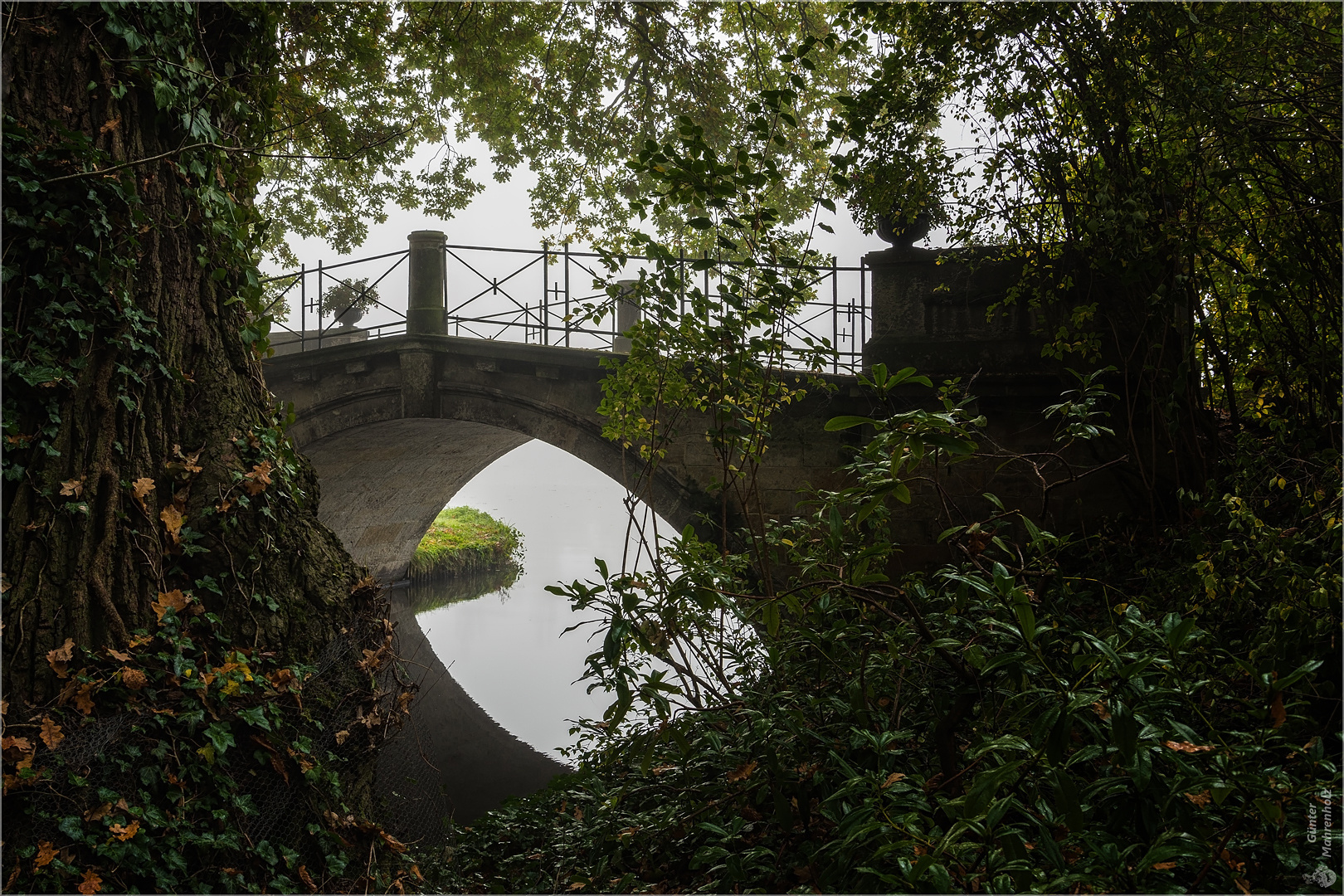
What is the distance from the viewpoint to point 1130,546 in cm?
468

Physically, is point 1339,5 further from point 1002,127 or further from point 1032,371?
point 1032,371

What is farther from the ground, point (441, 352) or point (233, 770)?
point (441, 352)

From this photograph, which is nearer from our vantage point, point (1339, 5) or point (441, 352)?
point (1339, 5)

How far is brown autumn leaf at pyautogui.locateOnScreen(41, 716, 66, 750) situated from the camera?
231 cm

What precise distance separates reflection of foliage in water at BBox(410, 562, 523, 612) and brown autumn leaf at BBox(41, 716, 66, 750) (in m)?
10.9

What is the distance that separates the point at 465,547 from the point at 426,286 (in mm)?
8573

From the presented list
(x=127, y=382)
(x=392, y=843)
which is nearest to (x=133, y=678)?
(x=127, y=382)

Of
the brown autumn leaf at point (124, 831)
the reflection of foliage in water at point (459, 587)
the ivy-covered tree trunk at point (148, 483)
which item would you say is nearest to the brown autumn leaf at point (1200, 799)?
the ivy-covered tree trunk at point (148, 483)

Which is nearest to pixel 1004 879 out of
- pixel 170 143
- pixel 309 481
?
pixel 309 481

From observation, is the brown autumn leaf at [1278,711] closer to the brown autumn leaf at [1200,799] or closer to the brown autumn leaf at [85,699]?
the brown autumn leaf at [1200,799]

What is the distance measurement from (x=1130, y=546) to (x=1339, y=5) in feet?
8.75

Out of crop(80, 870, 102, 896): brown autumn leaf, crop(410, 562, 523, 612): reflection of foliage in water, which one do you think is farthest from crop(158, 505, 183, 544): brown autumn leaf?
crop(410, 562, 523, 612): reflection of foliage in water

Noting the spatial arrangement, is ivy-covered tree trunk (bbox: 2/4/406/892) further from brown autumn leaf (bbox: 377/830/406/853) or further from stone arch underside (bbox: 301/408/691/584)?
stone arch underside (bbox: 301/408/691/584)

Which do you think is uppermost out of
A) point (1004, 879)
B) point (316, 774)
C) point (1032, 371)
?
point (1032, 371)
